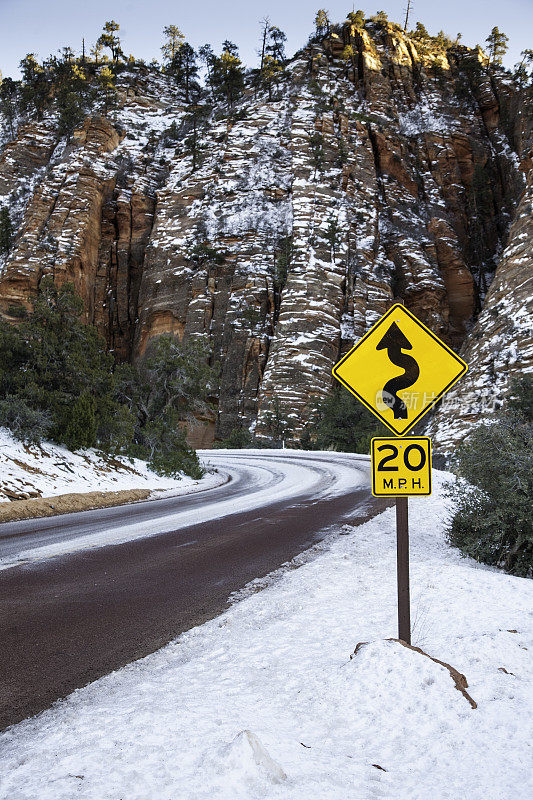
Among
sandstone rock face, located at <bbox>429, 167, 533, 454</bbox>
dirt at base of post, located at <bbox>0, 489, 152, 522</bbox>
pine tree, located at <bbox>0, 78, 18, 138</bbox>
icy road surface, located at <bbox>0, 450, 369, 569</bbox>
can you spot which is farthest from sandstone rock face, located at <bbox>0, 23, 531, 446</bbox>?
dirt at base of post, located at <bbox>0, 489, 152, 522</bbox>

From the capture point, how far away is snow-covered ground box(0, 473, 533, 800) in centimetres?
179

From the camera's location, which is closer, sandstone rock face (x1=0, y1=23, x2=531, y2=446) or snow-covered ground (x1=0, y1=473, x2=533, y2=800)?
snow-covered ground (x1=0, y1=473, x2=533, y2=800)

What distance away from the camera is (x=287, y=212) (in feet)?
141

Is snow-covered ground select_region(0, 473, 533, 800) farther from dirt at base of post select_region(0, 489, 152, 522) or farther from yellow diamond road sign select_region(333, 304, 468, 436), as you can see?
dirt at base of post select_region(0, 489, 152, 522)

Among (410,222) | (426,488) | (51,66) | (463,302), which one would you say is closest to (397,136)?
(410,222)

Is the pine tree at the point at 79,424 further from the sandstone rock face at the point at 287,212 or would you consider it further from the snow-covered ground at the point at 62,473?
the sandstone rock face at the point at 287,212

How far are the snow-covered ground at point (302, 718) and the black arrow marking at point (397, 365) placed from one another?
4.65ft

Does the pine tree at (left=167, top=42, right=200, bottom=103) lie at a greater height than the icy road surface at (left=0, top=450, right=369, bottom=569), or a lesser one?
greater

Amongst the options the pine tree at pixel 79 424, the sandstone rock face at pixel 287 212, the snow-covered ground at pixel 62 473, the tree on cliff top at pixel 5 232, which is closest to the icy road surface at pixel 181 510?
the snow-covered ground at pixel 62 473

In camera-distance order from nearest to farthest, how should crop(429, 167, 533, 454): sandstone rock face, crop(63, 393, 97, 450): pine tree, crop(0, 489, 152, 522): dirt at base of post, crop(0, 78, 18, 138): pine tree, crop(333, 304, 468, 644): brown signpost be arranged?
1. crop(333, 304, 468, 644): brown signpost
2. crop(0, 489, 152, 522): dirt at base of post
3. crop(63, 393, 97, 450): pine tree
4. crop(429, 167, 533, 454): sandstone rock face
5. crop(0, 78, 18, 138): pine tree

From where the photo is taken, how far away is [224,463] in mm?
22891

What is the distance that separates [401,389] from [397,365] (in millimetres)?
166

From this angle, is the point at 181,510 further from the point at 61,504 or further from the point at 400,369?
the point at 400,369

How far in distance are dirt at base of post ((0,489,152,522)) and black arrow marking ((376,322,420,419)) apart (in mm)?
7456
